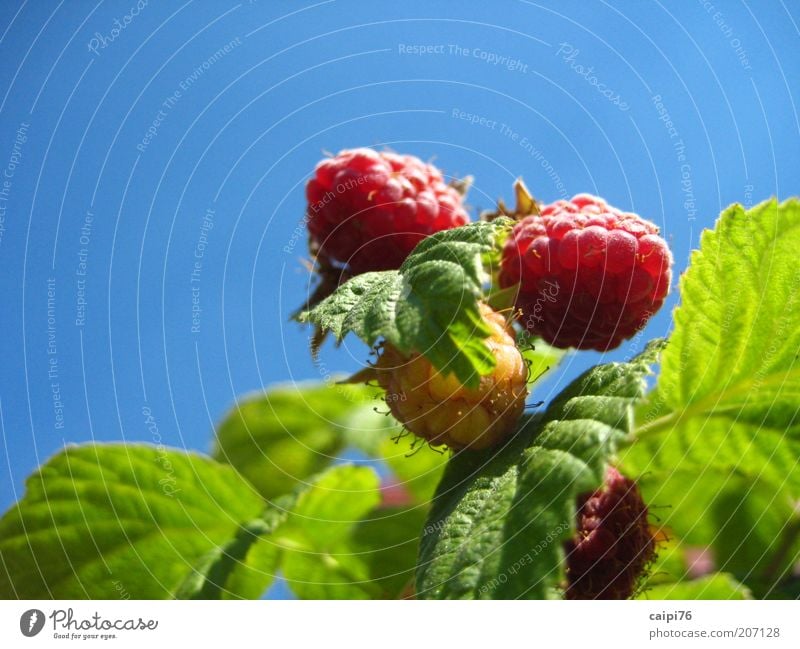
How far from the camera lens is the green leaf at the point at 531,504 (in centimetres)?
103

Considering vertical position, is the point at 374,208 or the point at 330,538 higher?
the point at 374,208

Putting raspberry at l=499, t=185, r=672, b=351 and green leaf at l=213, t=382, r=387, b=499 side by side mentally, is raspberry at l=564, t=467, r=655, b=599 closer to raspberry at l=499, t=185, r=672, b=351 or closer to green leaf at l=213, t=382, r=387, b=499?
raspberry at l=499, t=185, r=672, b=351

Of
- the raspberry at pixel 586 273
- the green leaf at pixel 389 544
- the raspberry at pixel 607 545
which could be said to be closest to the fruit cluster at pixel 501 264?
the raspberry at pixel 586 273

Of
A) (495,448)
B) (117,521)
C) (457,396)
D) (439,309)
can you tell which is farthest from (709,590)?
(117,521)

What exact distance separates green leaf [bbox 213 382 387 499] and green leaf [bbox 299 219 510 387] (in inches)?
35.4

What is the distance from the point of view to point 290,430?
7.26ft

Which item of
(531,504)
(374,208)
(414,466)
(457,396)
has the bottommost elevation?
(414,466)

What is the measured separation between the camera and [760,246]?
4.42 ft

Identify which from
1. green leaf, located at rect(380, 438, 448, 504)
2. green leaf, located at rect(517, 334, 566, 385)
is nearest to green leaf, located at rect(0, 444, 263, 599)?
green leaf, located at rect(380, 438, 448, 504)

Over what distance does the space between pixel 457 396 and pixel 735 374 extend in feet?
1.79

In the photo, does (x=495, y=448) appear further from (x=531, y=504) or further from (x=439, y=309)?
(x=439, y=309)
